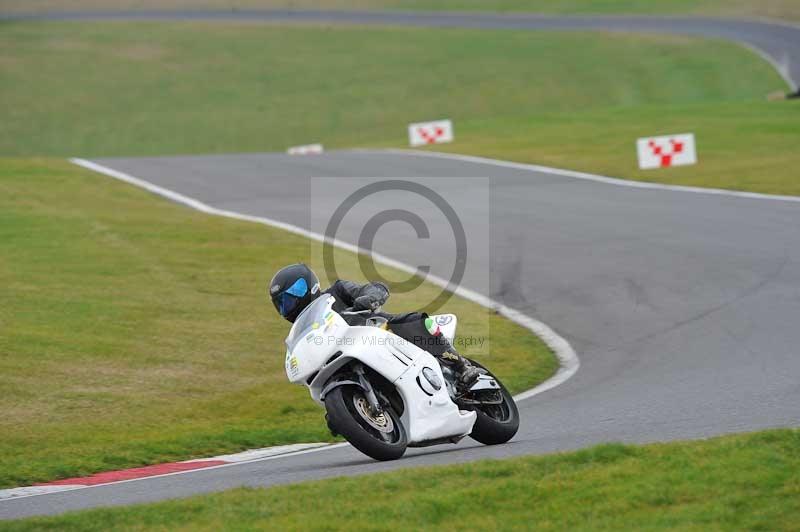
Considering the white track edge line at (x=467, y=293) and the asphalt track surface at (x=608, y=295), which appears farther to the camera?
the white track edge line at (x=467, y=293)

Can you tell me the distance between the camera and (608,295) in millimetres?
16031

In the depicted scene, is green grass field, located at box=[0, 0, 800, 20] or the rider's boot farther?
green grass field, located at box=[0, 0, 800, 20]

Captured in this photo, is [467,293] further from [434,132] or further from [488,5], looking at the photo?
[488,5]

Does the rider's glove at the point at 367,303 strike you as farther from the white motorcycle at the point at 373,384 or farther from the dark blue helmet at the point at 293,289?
the dark blue helmet at the point at 293,289

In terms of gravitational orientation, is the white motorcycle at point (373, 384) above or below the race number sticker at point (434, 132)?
below

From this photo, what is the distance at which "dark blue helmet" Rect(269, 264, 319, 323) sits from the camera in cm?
896

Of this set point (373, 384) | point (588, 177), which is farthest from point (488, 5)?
point (373, 384)

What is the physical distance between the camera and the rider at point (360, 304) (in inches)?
353

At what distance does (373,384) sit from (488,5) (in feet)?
187

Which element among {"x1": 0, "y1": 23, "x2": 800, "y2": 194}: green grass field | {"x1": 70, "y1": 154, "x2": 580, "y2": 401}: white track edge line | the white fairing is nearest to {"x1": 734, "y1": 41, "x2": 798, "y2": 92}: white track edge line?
{"x1": 0, "y1": 23, "x2": 800, "y2": 194}: green grass field

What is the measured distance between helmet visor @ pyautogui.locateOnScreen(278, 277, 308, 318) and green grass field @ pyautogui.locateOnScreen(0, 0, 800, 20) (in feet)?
172

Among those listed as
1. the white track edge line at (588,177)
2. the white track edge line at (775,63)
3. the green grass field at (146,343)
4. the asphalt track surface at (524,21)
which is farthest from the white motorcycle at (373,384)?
the asphalt track surface at (524,21)

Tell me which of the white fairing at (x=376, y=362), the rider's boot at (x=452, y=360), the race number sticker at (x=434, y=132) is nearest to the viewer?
the white fairing at (x=376, y=362)

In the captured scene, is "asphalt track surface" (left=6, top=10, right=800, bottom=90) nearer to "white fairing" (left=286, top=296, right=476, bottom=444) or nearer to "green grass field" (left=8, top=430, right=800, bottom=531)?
"white fairing" (left=286, top=296, right=476, bottom=444)
